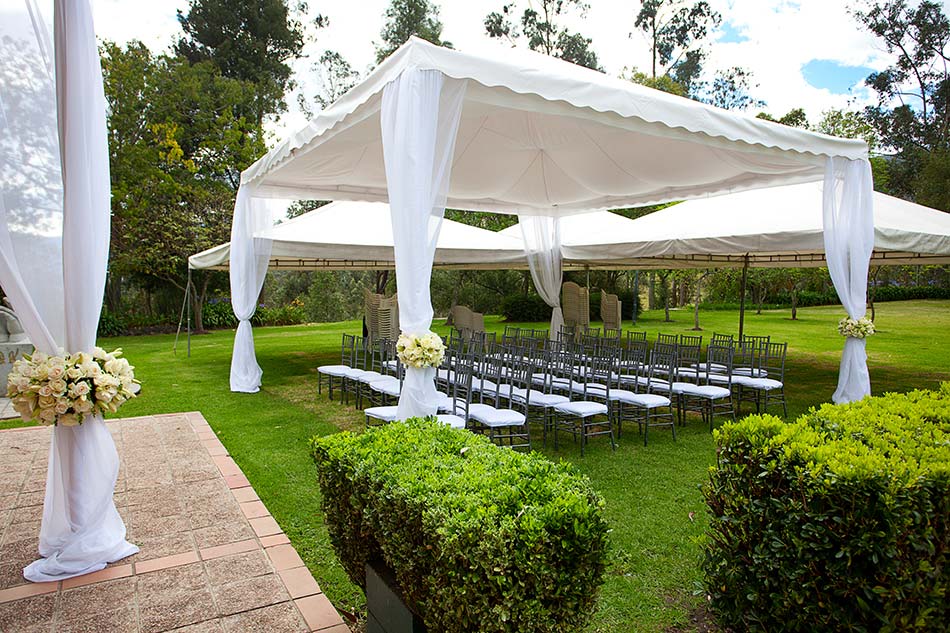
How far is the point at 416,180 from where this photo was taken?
425 centimetres

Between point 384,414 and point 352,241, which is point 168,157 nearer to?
point 352,241

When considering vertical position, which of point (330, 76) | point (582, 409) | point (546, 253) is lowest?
point (582, 409)

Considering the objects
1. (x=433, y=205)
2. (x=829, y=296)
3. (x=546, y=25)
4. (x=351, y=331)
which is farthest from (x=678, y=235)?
(x=829, y=296)

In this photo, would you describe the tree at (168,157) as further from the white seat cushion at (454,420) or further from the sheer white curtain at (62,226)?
the sheer white curtain at (62,226)

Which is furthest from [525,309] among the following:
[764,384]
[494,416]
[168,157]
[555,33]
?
[494,416]

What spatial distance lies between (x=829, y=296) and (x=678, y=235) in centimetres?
2195

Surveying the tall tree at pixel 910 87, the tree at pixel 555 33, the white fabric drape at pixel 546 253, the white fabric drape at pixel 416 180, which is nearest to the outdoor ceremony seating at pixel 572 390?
the white fabric drape at pixel 416 180

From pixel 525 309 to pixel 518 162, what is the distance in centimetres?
1301

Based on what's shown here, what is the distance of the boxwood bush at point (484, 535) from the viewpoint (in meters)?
1.82

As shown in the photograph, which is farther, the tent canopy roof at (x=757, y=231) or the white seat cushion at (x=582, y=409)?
the tent canopy roof at (x=757, y=231)

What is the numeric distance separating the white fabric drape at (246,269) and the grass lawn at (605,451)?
34 cm

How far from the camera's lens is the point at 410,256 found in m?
4.29

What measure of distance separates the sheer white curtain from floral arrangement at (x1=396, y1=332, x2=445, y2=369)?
73.2 inches

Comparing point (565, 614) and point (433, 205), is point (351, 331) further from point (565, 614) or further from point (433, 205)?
point (565, 614)
